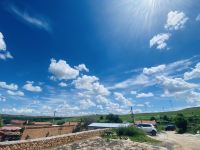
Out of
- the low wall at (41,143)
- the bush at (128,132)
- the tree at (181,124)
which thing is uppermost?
the tree at (181,124)

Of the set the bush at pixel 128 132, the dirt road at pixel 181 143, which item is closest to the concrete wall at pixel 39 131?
the bush at pixel 128 132

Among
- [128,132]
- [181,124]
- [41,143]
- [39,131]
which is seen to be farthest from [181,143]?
[181,124]

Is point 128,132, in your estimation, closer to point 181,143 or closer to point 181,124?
point 181,143

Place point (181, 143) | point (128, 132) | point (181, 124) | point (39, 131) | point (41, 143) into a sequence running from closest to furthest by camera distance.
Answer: point (41, 143), point (181, 143), point (128, 132), point (39, 131), point (181, 124)

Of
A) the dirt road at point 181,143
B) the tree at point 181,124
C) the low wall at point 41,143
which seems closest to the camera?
the low wall at point 41,143

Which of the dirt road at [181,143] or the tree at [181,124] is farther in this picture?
the tree at [181,124]

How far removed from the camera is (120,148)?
63.1ft

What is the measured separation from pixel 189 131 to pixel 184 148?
23419 mm

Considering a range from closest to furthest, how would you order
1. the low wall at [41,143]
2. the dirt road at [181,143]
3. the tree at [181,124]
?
the low wall at [41,143], the dirt road at [181,143], the tree at [181,124]

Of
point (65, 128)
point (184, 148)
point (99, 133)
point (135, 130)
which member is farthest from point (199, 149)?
point (65, 128)

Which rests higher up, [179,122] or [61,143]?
[179,122]

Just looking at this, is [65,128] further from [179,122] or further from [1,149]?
[1,149]

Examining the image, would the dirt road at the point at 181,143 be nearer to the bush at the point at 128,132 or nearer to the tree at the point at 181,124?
the bush at the point at 128,132

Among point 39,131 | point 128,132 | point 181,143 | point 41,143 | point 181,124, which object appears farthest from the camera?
point 181,124
